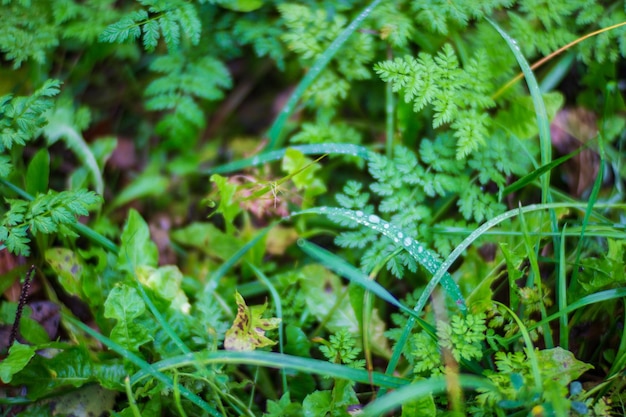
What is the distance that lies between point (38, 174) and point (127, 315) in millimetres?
703

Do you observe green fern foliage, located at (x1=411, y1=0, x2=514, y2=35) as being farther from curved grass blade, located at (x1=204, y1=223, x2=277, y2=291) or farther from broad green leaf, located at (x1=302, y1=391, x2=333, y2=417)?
broad green leaf, located at (x1=302, y1=391, x2=333, y2=417)

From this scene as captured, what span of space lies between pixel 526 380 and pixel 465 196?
2.11ft

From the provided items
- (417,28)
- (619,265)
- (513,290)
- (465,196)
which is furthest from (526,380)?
(417,28)

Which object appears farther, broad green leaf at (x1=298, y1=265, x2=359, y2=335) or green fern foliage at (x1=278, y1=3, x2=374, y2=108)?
green fern foliage at (x1=278, y1=3, x2=374, y2=108)

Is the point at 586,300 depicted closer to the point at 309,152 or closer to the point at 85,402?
the point at 309,152

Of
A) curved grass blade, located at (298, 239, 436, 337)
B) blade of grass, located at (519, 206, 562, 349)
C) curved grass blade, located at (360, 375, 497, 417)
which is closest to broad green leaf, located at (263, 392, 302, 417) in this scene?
curved grass blade, located at (360, 375, 497, 417)

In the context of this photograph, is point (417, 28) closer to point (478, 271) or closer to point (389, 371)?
point (478, 271)

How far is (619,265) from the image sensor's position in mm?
1517

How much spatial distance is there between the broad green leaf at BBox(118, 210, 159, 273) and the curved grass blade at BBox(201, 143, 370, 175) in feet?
1.31

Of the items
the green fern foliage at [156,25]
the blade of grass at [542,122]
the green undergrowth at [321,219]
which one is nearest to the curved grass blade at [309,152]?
the green undergrowth at [321,219]

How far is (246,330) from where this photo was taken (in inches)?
59.5

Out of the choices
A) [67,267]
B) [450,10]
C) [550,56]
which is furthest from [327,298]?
[550,56]

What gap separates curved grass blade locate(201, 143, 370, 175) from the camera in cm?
174

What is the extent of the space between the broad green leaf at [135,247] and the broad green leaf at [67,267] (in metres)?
0.16
